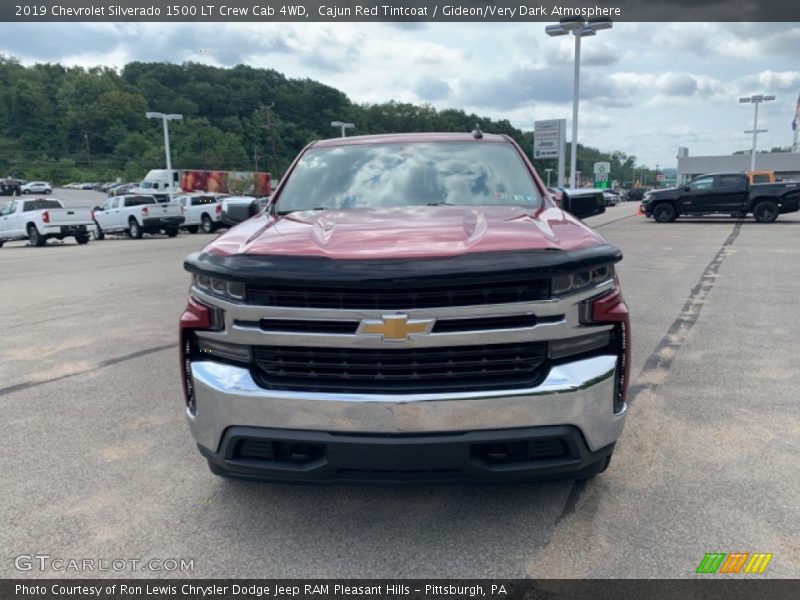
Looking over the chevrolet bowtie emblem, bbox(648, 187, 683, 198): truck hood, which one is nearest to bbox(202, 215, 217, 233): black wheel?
bbox(648, 187, 683, 198): truck hood

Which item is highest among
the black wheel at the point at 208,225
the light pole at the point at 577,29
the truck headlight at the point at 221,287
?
the light pole at the point at 577,29

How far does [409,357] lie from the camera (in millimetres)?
2441

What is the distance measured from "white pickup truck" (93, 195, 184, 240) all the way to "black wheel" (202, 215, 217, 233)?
2419 mm

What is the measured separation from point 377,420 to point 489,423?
448 mm

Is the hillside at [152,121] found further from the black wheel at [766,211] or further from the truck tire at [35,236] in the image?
the black wheel at [766,211]

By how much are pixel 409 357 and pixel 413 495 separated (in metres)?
1.01

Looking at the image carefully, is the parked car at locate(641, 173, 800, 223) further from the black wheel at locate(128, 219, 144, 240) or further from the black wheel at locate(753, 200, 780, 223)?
the black wheel at locate(128, 219, 144, 240)

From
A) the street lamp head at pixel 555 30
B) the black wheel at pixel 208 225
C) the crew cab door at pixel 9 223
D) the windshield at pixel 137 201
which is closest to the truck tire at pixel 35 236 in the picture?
the crew cab door at pixel 9 223

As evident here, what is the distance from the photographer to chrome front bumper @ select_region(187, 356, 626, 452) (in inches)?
93.8

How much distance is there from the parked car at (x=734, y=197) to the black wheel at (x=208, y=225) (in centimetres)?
1978

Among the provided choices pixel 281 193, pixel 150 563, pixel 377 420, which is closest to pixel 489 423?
pixel 377 420

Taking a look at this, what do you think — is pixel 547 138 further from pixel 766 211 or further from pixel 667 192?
pixel 766 211

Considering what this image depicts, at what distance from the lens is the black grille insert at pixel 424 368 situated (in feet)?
8.05

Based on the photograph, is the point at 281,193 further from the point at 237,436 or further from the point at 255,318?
the point at 237,436
